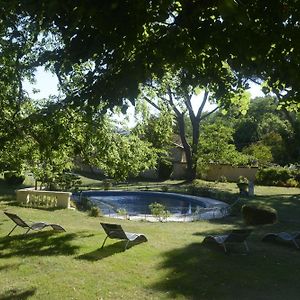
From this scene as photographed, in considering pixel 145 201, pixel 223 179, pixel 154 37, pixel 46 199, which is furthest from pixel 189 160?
pixel 154 37

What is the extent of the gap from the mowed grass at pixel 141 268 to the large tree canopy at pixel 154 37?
3.53 m

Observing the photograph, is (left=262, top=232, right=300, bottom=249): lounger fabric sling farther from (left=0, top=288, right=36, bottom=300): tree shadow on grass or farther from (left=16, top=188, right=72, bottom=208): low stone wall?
(left=16, top=188, right=72, bottom=208): low stone wall

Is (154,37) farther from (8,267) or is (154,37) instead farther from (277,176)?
(277,176)

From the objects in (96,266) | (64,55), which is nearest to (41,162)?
(96,266)

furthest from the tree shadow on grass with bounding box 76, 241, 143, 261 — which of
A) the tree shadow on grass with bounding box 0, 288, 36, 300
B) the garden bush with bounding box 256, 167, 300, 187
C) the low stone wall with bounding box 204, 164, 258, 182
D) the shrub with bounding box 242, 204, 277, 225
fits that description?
the low stone wall with bounding box 204, 164, 258, 182

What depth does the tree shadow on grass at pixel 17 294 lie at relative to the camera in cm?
722

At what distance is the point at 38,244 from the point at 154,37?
733 cm

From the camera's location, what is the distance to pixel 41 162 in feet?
57.7

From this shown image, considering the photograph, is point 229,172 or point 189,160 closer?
point 189,160

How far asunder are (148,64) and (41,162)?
41.2 feet

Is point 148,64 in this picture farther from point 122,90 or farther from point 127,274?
point 127,274

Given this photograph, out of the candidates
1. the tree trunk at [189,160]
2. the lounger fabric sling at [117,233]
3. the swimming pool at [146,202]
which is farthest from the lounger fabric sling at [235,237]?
the tree trunk at [189,160]

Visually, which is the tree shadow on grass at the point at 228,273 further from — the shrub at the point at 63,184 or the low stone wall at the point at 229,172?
the low stone wall at the point at 229,172

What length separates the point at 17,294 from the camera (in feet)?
24.3
